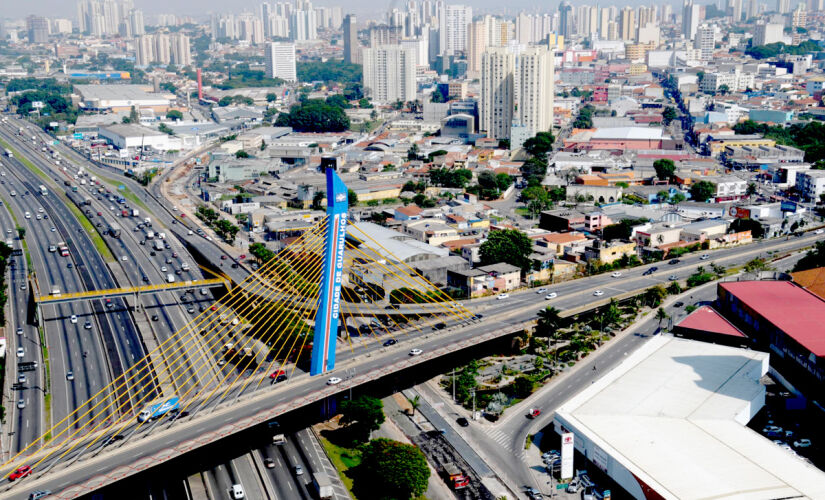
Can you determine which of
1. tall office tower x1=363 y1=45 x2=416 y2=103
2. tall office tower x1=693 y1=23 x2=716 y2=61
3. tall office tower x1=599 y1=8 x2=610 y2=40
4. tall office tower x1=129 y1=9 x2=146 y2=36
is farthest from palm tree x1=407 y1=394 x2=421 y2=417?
tall office tower x1=129 y1=9 x2=146 y2=36

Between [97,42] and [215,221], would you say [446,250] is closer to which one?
[215,221]

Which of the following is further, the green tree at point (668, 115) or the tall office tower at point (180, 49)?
the tall office tower at point (180, 49)

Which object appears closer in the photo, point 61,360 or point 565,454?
point 565,454

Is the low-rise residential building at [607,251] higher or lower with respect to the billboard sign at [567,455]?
higher

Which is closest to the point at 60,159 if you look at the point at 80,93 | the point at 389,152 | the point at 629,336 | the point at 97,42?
the point at 389,152

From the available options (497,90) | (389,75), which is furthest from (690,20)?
(497,90)

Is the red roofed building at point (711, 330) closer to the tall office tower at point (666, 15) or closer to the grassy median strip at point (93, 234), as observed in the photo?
the grassy median strip at point (93, 234)

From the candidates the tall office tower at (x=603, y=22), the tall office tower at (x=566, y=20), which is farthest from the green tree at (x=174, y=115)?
the tall office tower at (x=566, y=20)
